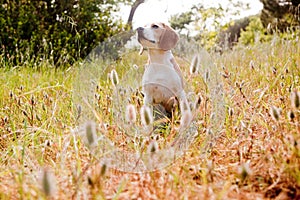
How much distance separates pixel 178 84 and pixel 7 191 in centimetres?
81

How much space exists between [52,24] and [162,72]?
15.7 feet

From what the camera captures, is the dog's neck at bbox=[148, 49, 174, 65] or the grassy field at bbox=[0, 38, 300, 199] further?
the dog's neck at bbox=[148, 49, 174, 65]

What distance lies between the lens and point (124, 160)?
1.31m

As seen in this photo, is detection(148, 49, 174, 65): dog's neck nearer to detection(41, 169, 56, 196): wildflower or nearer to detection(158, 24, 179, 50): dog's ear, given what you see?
detection(158, 24, 179, 50): dog's ear

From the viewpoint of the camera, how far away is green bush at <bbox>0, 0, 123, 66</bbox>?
18.2 feet

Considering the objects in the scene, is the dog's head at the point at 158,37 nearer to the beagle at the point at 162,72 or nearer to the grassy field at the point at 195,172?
the beagle at the point at 162,72

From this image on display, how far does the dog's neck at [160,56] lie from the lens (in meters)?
1.71

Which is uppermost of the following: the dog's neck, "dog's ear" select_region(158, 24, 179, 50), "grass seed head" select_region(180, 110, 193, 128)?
"dog's ear" select_region(158, 24, 179, 50)

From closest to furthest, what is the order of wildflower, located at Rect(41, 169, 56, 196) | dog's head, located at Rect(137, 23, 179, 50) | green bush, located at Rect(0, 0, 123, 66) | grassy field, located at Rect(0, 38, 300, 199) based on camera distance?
wildflower, located at Rect(41, 169, 56, 196)
grassy field, located at Rect(0, 38, 300, 199)
dog's head, located at Rect(137, 23, 179, 50)
green bush, located at Rect(0, 0, 123, 66)

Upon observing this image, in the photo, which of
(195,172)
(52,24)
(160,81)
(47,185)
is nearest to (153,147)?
(195,172)

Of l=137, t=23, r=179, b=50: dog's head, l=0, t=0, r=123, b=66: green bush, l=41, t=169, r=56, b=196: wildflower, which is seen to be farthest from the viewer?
l=0, t=0, r=123, b=66: green bush

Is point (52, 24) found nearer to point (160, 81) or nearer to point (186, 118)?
point (160, 81)

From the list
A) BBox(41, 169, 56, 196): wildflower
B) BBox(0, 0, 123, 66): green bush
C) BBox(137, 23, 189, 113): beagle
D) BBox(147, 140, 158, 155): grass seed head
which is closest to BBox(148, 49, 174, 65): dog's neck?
BBox(137, 23, 189, 113): beagle

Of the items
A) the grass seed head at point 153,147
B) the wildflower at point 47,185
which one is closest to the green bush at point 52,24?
the grass seed head at point 153,147
